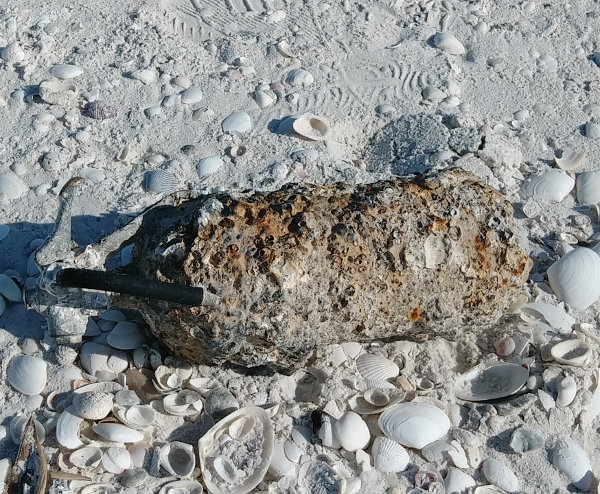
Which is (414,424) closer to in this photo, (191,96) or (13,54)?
(191,96)

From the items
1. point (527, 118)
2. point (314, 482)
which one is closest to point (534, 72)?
point (527, 118)

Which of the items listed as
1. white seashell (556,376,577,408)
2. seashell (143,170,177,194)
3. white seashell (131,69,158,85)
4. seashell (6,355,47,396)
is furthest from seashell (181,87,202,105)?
white seashell (556,376,577,408)

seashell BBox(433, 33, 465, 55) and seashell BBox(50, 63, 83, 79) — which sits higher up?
seashell BBox(433, 33, 465, 55)

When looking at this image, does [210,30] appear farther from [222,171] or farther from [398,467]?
[398,467]

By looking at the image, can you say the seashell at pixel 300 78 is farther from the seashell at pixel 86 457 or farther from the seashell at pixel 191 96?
the seashell at pixel 86 457

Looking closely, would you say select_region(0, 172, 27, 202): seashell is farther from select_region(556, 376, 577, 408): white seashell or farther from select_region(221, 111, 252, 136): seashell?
select_region(556, 376, 577, 408): white seashell

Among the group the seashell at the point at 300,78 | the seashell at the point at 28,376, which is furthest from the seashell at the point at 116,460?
the seashell at the point at 300,78
